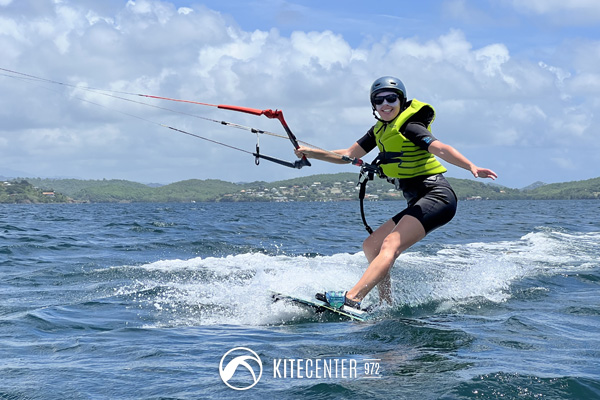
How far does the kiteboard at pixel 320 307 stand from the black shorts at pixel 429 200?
1.29 m

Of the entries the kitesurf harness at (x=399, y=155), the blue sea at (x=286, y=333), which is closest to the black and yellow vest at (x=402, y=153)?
the kitesurf harness at (x=399, y=155)

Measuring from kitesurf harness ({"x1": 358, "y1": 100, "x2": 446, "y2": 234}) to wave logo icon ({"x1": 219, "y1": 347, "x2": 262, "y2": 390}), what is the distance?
2.85 meters

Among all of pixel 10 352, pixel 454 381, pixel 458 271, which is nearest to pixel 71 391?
pixel 10 352

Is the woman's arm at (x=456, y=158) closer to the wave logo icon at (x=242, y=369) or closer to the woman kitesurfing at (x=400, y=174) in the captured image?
the woman kitesurfing at (x=400, y=174)

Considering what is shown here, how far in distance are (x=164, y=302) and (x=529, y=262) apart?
8698 millimetres

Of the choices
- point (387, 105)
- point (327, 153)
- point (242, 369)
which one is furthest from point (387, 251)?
point (242, 369)

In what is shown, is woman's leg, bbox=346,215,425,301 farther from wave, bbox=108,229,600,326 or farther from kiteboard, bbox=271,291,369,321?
wave, bbox=108,229,600,326

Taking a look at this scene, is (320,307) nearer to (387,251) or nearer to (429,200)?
(387,251)

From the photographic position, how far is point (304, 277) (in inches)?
380

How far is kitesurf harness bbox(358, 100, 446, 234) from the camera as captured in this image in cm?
745

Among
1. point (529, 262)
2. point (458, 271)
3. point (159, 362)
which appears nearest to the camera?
point (159, 362)

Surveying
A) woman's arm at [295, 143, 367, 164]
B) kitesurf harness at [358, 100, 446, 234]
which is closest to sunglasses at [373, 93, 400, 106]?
kitesurf harness at [358, 100, 446, 234]

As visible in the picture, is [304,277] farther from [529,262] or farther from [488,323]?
[529,262]

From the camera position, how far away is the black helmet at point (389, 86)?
7.52 m
